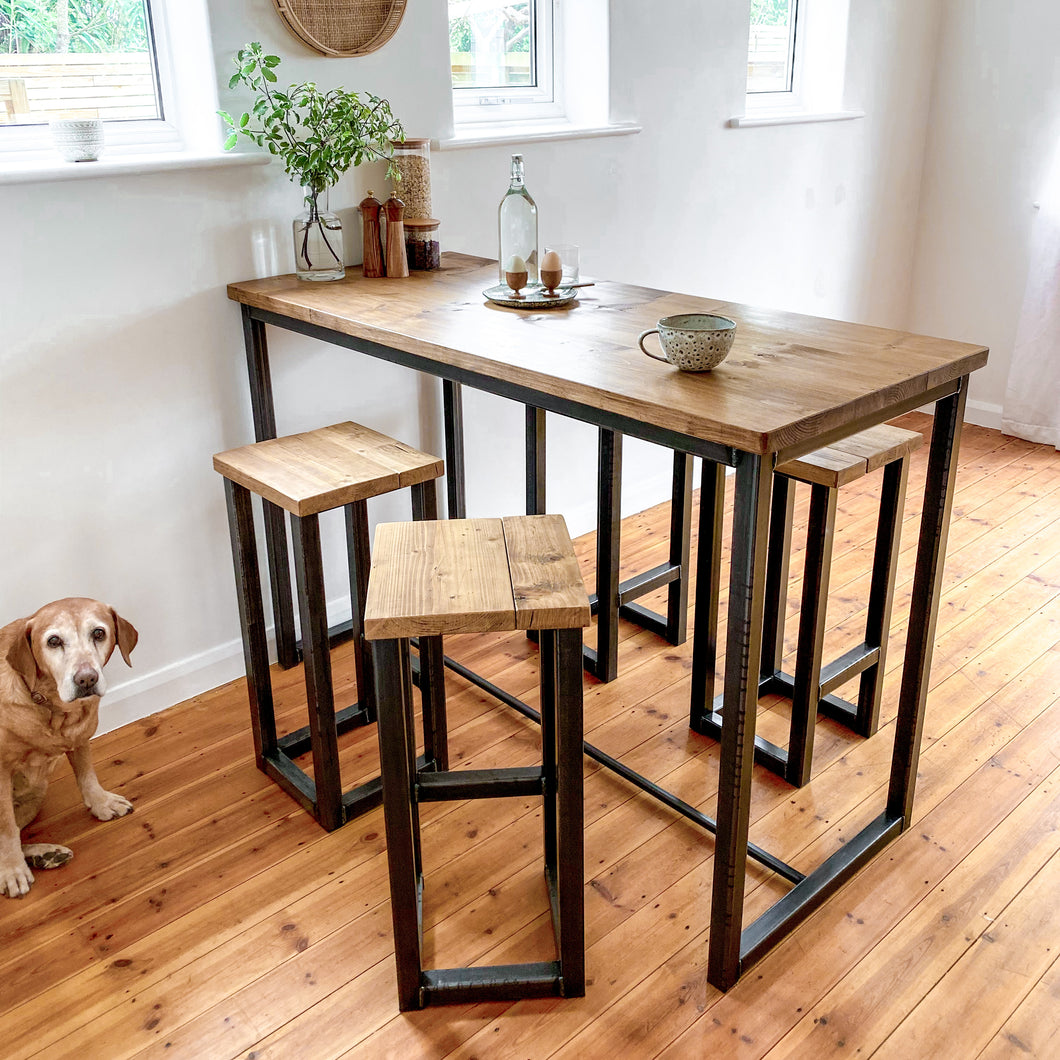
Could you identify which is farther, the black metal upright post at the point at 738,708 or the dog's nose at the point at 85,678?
the dog's nose at the point at 85,678

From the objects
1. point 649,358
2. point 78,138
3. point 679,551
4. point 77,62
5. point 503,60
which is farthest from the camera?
point 503,60

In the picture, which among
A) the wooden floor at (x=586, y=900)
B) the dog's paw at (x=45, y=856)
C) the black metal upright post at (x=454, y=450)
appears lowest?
the wooden floor at (x=586, y=900)

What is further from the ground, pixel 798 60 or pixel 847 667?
pixel 798 60

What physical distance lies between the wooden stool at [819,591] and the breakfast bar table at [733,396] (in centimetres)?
14

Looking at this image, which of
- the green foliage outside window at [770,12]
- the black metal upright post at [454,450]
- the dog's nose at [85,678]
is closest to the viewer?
the dog's nose at [85,678]

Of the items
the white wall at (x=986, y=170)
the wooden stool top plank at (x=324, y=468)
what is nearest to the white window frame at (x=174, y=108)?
the wooden stool top plank at (x=324, y=468)

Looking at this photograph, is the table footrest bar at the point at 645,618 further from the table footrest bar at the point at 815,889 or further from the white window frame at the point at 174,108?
the white window frame at the point at 174,108

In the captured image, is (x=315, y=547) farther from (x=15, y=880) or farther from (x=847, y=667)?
(x=847, y=667)

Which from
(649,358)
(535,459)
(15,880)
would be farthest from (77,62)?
(15,880)

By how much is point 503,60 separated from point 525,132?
30 cm

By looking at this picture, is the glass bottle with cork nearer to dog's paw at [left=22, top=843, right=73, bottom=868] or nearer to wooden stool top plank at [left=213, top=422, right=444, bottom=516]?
wooden stool top plank at [left=213, top=422, right=444, bottom=516]

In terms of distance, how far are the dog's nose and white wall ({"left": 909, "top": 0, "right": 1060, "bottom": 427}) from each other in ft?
12.3

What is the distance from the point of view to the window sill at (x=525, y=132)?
270cm

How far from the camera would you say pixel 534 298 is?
215cm
